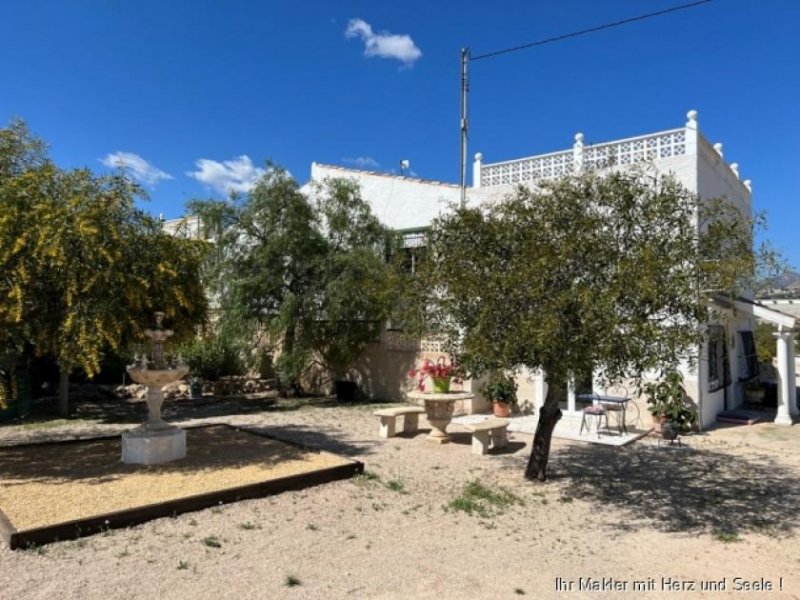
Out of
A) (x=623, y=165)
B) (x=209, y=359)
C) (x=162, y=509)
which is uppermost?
(x=623, y=165)

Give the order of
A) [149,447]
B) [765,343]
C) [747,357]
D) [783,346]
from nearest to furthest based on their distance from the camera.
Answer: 1. [149,447]
2. [783,346]
3. [747,357]
4. [765,343]

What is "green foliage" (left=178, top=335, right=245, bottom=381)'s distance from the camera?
762 inches

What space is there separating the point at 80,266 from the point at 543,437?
22.5ft

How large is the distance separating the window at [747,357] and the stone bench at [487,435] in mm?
10133

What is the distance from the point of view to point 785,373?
1350 cm

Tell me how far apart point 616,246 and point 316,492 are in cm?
495

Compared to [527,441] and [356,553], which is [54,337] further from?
[527,441]

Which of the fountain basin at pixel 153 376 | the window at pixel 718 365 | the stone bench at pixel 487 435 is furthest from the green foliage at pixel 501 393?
the fountain basin at pixel 153 376

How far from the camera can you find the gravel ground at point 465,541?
4648mm

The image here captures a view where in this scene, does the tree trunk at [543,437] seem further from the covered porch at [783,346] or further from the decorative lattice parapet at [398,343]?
the decorative lattice parapet at [398,343]

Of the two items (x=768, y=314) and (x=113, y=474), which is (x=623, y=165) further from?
(x=113, y=474)

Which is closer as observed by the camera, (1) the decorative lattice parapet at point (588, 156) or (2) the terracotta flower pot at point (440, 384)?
(2) the terracotta flower pot at point (440, 384)

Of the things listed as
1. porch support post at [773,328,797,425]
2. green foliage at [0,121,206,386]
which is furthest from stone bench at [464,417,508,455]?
porch support post at [773,328,797,425]

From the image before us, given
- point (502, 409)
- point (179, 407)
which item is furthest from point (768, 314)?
point (179, 407)
